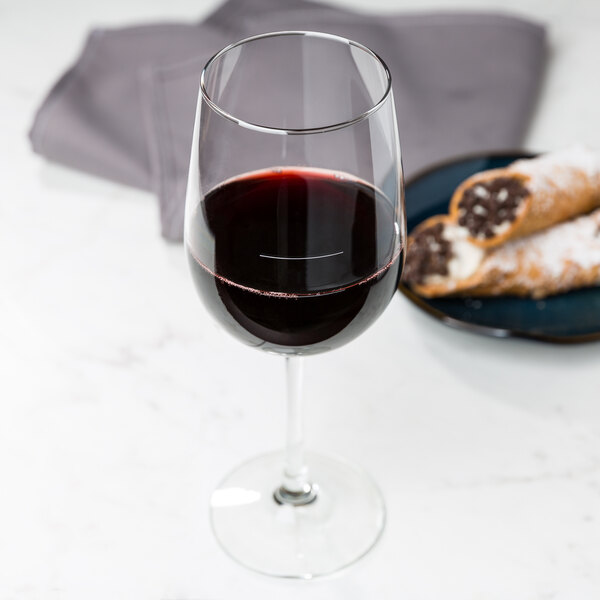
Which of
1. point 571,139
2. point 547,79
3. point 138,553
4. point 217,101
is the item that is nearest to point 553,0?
point 547,79

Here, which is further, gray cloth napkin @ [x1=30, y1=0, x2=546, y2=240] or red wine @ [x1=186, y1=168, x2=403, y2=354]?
gray cloth napkin @ [x1=30, y1=0, x2=546, y2=240]

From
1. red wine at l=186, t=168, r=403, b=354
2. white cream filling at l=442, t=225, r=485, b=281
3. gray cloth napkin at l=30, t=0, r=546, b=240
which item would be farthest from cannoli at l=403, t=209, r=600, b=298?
red wine at l=186, t=168, r=403, b=354

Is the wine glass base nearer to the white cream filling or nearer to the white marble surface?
the white marble surface

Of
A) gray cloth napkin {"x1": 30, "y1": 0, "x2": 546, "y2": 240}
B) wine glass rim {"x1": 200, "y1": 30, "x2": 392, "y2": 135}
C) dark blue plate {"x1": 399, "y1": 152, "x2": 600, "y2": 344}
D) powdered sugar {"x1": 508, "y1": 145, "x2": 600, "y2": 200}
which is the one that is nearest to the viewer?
wine glass rim {"x1": 200, "y1": 30, "x2": 392, "y2": 135}

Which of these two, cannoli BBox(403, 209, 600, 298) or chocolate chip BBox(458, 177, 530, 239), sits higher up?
chocolate chip BBox(458, 177, 530, 239)

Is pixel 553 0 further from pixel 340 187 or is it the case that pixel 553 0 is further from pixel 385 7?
pixel 340 187

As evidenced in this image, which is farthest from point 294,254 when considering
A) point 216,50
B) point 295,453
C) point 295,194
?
point 216,50

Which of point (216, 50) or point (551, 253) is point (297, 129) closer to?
point (551, 253)
